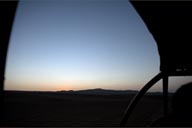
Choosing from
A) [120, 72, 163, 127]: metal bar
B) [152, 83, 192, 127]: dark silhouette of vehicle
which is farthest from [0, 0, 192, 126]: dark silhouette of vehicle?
[152, 83, 192, 127]: dark silhouette of vehicle

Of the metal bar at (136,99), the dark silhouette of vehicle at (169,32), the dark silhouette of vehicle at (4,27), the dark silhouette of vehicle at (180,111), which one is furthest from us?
the metal bar at (136,99)

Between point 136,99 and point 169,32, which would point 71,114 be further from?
point 169,32

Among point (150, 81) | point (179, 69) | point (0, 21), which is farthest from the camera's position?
point (150, 81)

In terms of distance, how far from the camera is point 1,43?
1.62m

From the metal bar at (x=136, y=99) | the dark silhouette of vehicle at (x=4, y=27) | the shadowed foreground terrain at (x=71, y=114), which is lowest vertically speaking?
the shadowed foreground terrain at (x=71, y=114)

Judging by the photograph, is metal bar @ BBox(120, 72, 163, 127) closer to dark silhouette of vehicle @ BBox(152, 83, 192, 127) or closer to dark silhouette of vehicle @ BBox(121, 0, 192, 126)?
dark silhouette of vehicle @ BBox(121, 0, 192, 126)

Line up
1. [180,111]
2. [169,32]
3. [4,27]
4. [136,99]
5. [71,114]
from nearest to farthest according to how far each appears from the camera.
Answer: [4,27] → [180,111] → [169,32] → [136,99] → [71,114]

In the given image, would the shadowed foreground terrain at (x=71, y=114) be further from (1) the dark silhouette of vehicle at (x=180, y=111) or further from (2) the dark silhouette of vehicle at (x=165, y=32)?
(1) the dark silhouette of vehicle at (x=180, y=111)

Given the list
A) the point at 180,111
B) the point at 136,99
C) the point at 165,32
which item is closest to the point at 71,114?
the point at 136,99

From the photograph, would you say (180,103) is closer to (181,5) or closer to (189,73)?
(181,5)

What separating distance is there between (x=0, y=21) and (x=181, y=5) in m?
1.16

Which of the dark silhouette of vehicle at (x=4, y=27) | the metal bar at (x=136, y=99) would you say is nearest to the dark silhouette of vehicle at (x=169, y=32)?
the metal bar at (x=136, y=99)

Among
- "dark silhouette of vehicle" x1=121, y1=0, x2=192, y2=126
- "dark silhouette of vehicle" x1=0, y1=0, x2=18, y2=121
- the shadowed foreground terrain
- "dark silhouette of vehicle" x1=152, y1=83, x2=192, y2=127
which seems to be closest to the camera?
"dark silhouette of vehicle" x1=0, y1=0, x2=18, y2=121

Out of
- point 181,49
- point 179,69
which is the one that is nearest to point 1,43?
point 181,49
